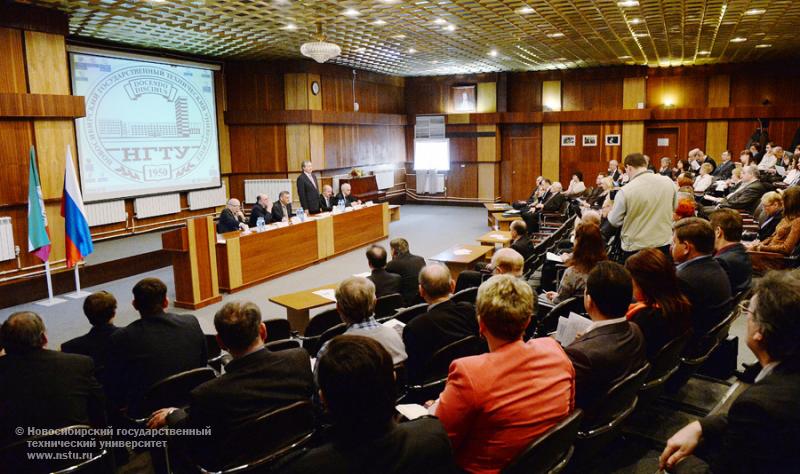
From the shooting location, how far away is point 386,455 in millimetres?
1529

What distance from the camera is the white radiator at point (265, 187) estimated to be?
1327 centimetres

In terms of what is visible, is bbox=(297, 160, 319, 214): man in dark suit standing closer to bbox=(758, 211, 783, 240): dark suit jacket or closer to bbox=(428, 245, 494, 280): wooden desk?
bbox=(428, 245, 494, 280): wooden desk

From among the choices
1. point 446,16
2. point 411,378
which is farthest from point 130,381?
point 446,16

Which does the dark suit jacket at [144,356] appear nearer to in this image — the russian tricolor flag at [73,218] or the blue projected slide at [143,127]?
the russian tricolor flag at [73,218]

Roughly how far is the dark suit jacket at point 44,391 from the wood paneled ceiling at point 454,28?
6189mm

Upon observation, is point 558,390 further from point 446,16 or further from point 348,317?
point 446,16

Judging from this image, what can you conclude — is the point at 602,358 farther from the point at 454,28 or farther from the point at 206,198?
the point at 206,198

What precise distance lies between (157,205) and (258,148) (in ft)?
9.36

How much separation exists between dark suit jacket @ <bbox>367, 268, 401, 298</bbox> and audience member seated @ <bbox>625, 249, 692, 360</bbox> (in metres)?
2.30

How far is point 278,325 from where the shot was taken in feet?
13.3

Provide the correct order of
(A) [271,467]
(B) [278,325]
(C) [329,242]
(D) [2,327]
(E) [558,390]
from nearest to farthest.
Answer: (E) [558,390]
(A) [271,467]
(D) [2,327]
(B) [278,325]
(C) [329,242]

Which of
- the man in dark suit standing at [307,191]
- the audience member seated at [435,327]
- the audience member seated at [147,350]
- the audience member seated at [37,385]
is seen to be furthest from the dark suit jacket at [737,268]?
the man in dark suit standing at [307,191]

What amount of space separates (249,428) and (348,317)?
1.02m

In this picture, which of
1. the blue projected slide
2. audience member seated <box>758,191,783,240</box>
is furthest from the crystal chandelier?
audience member seated <box>758,191,783,240</box>
